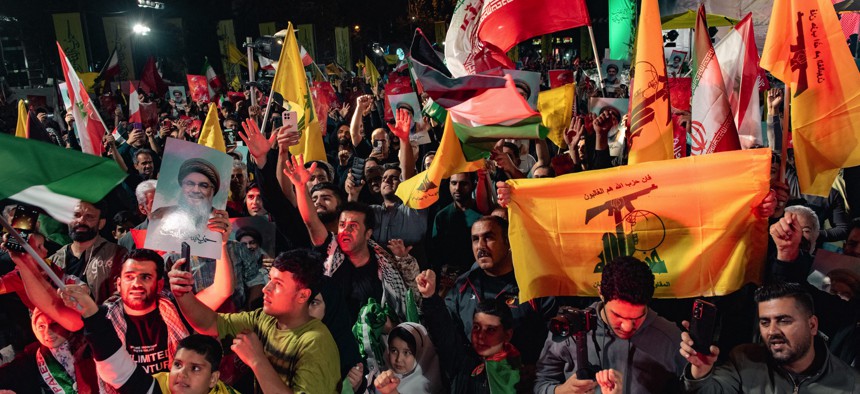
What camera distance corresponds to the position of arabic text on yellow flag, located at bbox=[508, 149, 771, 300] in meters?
4.18

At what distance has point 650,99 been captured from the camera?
5043mm

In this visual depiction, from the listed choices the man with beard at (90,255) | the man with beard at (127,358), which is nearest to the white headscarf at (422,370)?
the man with beard at (127,358)

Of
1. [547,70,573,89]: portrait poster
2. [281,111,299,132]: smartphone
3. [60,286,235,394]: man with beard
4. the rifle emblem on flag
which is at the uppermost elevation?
[547,70,573,89]: portrait poster

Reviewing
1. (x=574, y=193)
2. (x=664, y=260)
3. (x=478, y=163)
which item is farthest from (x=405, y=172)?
(x=664, y=260)

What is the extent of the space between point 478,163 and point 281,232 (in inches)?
64.6

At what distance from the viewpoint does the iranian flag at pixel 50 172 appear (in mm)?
3604

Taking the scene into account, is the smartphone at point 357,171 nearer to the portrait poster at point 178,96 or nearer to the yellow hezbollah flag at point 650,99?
the yellow hezbollah flag at point 650,99

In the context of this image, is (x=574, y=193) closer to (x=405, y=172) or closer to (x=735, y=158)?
(x=735, y=158)

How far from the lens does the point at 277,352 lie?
3877 mm

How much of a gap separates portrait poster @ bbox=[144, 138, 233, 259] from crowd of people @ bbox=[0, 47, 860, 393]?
2cm

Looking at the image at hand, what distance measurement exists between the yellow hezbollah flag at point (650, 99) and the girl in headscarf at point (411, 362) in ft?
6.69

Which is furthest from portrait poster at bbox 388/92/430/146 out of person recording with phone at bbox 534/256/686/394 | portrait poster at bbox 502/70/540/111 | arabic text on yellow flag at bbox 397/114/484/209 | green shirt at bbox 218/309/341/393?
person recording with phone at bbox 534/256/686/394

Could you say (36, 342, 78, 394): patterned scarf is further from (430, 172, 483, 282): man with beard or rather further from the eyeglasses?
(430, 172, 483, 282): man with beard

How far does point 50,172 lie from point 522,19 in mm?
4085
